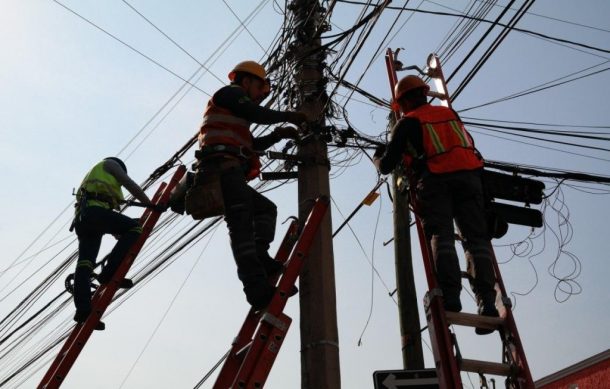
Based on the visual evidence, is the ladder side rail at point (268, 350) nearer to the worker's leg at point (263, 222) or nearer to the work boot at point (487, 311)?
the worker's leg at point (263, 222)

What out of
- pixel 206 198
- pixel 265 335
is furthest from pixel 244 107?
pixel 265 335

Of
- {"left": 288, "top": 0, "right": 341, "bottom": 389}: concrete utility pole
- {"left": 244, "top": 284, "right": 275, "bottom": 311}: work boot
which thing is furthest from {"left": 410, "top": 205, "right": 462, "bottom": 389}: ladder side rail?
{"left": 244, "top": 284, "right": 275, "bottom": 311}: work boot

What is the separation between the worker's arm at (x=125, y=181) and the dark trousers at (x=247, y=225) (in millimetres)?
1751

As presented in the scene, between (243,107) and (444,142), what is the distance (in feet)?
4.49

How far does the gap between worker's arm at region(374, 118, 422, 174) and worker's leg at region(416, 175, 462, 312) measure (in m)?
0.25

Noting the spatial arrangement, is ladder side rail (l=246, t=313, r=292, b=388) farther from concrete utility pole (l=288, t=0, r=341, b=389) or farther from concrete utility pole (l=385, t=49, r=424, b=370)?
concrete utility pole (l=385, t=49, r=424, b=370)

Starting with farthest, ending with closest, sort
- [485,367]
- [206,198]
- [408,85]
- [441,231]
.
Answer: [408,85] < [206,198] < [441,231] < [485,367]

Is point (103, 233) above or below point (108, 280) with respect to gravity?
above

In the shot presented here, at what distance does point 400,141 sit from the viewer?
4.29 meters

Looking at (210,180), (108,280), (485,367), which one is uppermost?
(108,280)

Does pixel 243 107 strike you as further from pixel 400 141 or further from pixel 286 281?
pixel 286 281

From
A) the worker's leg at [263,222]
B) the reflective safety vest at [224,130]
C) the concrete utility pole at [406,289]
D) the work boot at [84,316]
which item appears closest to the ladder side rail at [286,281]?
the worker's leg at [263,222]

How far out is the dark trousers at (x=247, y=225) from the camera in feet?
12.8

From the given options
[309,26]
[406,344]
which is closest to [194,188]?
[309,26]
